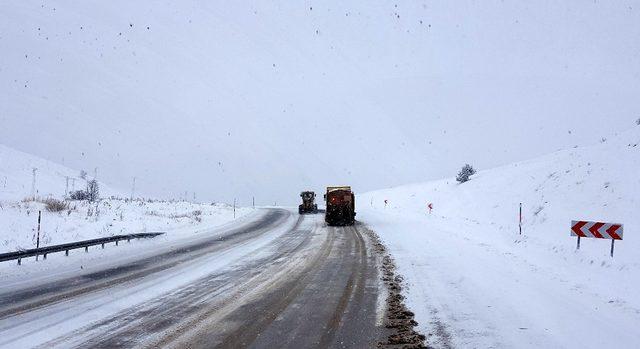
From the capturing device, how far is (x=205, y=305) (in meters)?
8.03

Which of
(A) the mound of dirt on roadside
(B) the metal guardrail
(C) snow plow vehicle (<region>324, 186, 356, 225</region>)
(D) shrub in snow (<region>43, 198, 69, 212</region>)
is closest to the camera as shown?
(A) the mound of dirt on roadside

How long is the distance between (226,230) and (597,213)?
1772 cm

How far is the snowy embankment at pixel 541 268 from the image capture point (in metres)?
6.46

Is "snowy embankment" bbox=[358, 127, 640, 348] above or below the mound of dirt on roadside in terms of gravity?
above

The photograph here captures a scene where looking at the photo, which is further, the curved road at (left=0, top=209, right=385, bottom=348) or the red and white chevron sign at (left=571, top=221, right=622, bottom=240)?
the red and white chevron sign at (left=571, top=221, right=622, bottom=240)

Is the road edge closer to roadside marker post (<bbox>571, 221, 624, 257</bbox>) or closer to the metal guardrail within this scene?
roadside marker post (<bbox>571, 221, 624, 257</bbox>)

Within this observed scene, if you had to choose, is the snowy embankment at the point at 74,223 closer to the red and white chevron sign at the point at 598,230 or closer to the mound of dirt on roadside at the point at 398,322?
the mound of dirt on roadside at the point at 398,322

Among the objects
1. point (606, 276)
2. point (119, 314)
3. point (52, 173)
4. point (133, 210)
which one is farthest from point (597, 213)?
point (52, 173)

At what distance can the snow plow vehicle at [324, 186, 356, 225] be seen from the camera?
2892 centimetres

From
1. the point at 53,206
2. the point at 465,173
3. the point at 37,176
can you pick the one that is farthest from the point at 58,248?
the point at 37,176

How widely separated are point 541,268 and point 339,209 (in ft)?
58.9

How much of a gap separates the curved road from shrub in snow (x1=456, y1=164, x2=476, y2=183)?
1375 inches

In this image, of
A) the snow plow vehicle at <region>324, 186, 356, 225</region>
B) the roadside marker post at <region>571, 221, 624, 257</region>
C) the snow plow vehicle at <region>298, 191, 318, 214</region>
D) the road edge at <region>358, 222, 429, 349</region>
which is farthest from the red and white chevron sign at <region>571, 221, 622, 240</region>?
the snow plow vehicle at <region>298, 191, 318, 214</region>

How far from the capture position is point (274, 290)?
933cm
